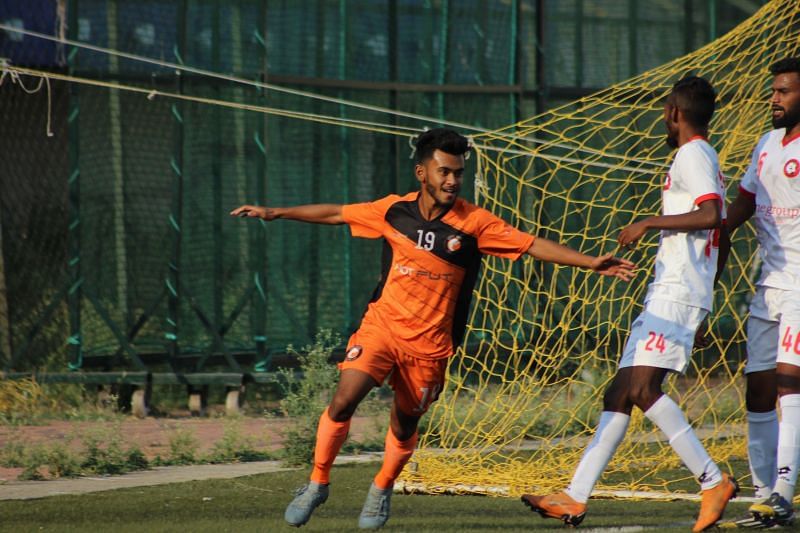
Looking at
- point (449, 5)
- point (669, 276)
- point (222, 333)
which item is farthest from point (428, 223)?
point (449, 5)

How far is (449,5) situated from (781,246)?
8.28 meters

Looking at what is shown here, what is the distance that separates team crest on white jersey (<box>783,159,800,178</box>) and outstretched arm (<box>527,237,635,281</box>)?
44.1 inches

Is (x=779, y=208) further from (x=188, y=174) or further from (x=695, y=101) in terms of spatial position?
(x=188, y=174)

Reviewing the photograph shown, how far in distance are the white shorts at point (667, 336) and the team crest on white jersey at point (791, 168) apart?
3.14 ft

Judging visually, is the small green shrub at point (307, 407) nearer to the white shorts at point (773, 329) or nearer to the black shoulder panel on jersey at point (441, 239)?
the black shoulder panel on jersey at point (441, 239)

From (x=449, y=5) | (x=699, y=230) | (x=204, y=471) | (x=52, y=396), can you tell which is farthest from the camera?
(x=449, y=5)

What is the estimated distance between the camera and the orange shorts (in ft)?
22.9

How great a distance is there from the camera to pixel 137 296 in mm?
13555

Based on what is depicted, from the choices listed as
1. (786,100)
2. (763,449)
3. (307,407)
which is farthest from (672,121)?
(307,407)

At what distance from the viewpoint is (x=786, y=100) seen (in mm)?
7133

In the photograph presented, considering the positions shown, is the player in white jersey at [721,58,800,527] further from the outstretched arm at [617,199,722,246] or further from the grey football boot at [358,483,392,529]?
the grey football boot at [358,483,392,529]

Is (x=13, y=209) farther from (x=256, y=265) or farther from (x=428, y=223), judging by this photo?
(x=428, y=223)

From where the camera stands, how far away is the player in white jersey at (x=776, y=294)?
698 cm

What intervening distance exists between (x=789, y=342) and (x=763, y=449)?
2.10 ft
